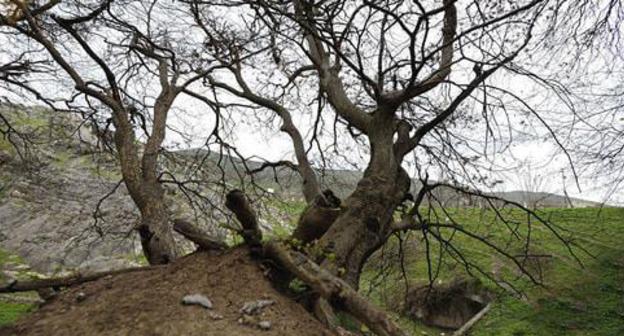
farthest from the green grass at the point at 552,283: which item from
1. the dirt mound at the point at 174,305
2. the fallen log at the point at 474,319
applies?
the dirt mound at the point at 174,305

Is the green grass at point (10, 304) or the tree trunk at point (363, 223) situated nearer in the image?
the tree trunk at point (363, 223)

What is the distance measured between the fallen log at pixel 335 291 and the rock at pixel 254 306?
24 cm

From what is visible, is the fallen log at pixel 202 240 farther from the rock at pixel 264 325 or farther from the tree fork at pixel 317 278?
the rock at pixel 264 325

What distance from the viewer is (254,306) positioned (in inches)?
75.2

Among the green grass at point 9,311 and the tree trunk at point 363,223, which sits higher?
the tree trunk at point 363,223

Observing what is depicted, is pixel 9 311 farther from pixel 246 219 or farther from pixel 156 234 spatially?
pixel 246 219

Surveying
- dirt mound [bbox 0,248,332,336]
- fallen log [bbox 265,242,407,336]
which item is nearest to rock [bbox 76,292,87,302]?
dirt mound [bbox 0,248,332,336]

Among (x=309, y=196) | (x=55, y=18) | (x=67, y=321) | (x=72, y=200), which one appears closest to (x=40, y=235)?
(x=72, y=200)

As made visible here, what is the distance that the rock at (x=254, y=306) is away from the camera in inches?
74.1

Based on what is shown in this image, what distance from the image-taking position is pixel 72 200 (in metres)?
11.0

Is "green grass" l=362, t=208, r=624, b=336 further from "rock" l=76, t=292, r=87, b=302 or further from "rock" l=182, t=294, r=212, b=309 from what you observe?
"rock" l=76, t=292, r=87, b=302

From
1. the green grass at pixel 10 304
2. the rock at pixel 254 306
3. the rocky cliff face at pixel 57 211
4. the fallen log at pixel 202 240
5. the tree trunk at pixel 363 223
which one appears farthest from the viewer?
the rocky cliff face at pixel 57 211

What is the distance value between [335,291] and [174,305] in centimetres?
77

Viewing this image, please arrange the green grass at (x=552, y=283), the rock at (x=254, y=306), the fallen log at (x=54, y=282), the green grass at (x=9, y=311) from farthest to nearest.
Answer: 1. the green grass at (x=552, y=283)
2. the green grass at (x=9, y=311)
3. the fallen log at (x=54, y=282)
4. the rock at (x=254, y=306)
